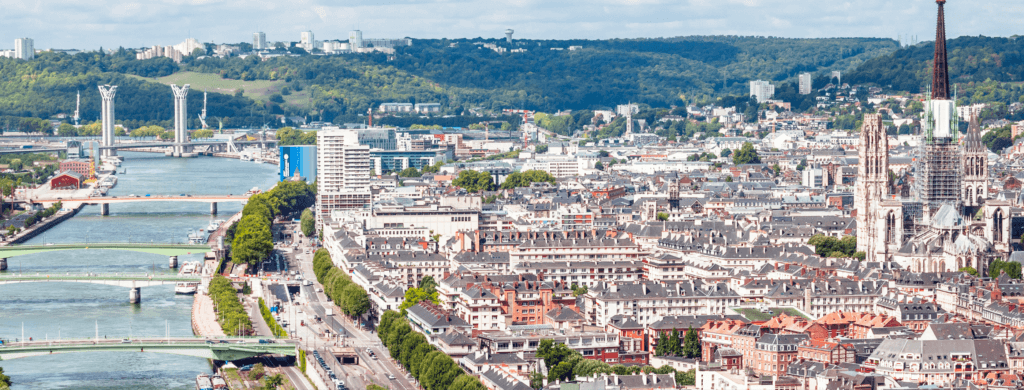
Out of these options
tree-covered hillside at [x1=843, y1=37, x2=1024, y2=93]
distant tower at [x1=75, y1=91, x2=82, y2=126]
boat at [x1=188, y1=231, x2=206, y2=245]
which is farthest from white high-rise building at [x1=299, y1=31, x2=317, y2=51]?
boat at [x1=188, y1=231, x2=206, y2=245]

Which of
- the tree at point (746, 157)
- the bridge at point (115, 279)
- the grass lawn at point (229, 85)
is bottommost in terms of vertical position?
the bridge at point (115, 279)

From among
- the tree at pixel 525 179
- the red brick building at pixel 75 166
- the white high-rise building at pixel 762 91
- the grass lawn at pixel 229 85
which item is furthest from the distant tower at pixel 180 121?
the tree at pixel 525 179

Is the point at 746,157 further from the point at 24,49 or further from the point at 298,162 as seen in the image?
the point at 24,49

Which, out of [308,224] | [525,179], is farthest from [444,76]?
[308,224]

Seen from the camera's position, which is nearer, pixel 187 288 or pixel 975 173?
pixel 187 288

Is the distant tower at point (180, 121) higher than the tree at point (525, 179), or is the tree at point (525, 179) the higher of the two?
the distant tower at point (180, 121)

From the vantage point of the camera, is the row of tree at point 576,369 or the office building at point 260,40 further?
the office building at point 260,40

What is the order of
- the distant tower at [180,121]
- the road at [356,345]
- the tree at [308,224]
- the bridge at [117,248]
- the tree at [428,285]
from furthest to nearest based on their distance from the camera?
the distant tower at [180,121] → the tree at [308,224] → the bridge at [117,248] → the tree at [428,285] → the road at [356,345]

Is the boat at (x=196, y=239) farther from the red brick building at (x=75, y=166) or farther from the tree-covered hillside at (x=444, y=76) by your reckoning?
the tree-covered hillside at (x=444, y=76)
